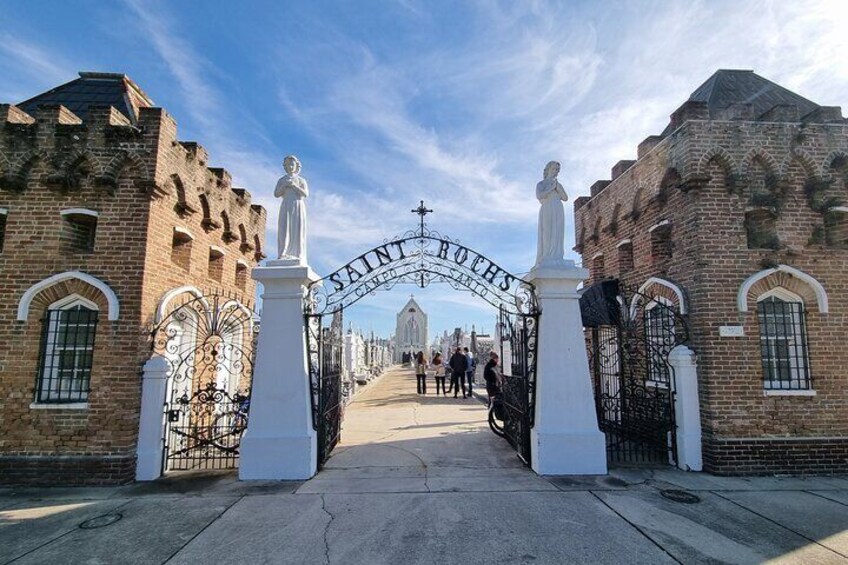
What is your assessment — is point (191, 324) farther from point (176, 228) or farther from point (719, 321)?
point (719, 321)

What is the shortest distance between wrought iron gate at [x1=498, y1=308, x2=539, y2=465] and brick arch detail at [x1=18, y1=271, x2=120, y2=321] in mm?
6784

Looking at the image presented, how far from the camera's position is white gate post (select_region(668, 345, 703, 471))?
743 cm

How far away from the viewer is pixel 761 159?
26.2 ft

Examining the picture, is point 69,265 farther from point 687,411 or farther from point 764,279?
point 764,279

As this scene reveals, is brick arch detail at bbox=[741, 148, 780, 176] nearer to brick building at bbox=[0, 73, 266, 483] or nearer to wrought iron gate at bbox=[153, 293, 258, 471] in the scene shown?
wrought iron gate at bbox=[153, 293, 258, 471]

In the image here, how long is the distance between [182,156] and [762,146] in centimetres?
1089

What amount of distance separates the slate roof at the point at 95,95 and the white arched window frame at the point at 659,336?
11.2 m

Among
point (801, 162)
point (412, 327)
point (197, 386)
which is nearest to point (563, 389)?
point (801, 162)

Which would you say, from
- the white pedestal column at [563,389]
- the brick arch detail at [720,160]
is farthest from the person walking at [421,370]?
the brick arch detail at [720,160]

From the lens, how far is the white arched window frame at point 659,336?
26.5ft

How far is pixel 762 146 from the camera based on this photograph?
26.2ft

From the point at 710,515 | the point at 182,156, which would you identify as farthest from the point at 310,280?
the point at 710,515

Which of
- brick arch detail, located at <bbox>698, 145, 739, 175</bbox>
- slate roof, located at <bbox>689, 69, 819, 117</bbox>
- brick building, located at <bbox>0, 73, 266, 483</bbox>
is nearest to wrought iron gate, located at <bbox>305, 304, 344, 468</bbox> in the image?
brick building, located at <bbox>0, 73, 266, 483</bbox>

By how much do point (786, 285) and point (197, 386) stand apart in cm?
1158
